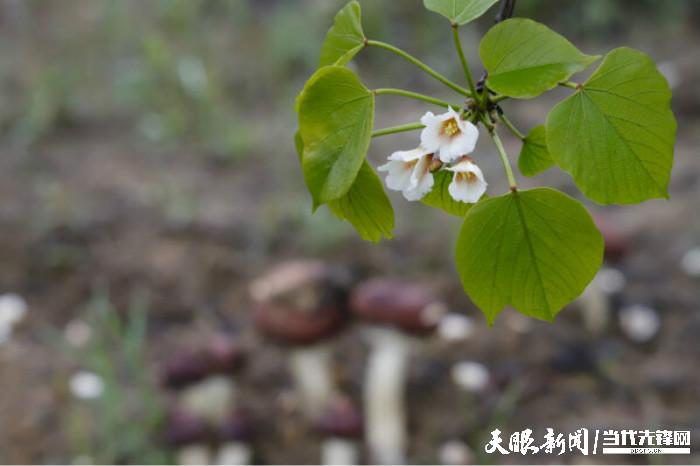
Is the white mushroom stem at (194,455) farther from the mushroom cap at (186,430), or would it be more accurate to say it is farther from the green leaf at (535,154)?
the green leaf at (535,154)

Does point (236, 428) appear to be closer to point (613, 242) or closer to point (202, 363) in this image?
point (202, 363)

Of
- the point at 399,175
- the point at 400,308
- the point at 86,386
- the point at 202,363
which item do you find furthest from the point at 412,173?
the point at 86,386

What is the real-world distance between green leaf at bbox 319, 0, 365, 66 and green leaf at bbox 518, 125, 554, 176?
0.52 ft

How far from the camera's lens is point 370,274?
7.75 feet

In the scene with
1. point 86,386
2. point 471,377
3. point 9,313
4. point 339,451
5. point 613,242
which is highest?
point 613,242

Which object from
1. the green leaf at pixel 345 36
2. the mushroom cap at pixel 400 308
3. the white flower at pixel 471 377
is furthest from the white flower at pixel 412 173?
the white flower at pixel 471 377

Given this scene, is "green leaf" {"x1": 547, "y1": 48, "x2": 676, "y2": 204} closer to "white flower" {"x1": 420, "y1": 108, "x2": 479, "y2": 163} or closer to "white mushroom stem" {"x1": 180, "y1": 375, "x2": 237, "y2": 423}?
"white flower" {"x1": 420, "y1": 108, "x2": 479, "y2": 163}

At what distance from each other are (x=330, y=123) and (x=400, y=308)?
3.94 ft

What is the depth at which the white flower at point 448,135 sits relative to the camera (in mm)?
534

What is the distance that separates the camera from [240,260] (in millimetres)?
2410

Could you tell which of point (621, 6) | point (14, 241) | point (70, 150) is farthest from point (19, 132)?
point (621, 6)

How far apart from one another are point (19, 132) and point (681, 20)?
9.35ft

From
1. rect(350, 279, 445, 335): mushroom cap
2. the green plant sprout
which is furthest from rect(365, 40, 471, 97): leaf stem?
rect(350, 279, 445, 335): mushroom cap

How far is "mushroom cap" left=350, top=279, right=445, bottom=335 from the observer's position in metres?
1.73
